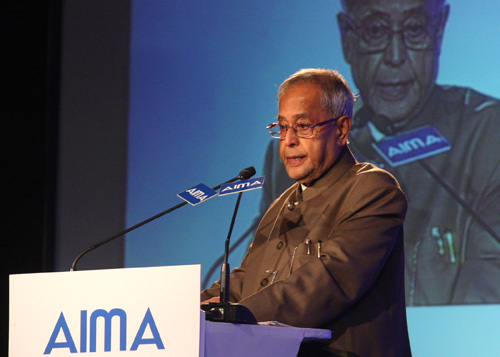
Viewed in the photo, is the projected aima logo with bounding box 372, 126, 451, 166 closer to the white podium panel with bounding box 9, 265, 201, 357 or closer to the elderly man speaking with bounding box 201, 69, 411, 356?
the elderly man speaking with bounding box 201, 69, 411, 356

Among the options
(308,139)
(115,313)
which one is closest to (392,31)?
(308,139)

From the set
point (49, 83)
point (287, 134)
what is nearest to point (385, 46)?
point (287, 134)

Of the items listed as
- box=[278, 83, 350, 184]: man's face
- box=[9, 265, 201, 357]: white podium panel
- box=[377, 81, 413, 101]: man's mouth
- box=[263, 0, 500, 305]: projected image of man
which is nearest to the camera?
box=[9, 265, 201, 357]: white podium panel

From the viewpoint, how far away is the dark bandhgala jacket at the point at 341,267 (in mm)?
2064

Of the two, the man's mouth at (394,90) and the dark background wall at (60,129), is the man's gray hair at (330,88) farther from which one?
the dark background wall at (60,129)

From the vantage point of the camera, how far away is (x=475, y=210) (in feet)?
11.3

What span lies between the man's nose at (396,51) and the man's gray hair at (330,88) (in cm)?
126

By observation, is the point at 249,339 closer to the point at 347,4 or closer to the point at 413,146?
the point at 413,146

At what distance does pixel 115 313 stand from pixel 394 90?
8.45 ft

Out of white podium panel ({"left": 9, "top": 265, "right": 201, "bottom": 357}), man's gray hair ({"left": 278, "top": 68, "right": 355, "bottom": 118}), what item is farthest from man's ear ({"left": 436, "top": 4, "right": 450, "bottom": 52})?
white podium panel ({"left": 9, "top": 265, "right": 201, "bottom": 357})

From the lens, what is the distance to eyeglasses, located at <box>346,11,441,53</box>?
11.9 feet

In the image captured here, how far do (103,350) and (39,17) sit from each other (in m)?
3.70

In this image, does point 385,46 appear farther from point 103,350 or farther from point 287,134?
point 103,350

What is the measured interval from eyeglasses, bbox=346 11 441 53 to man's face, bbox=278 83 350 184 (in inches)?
54.9
